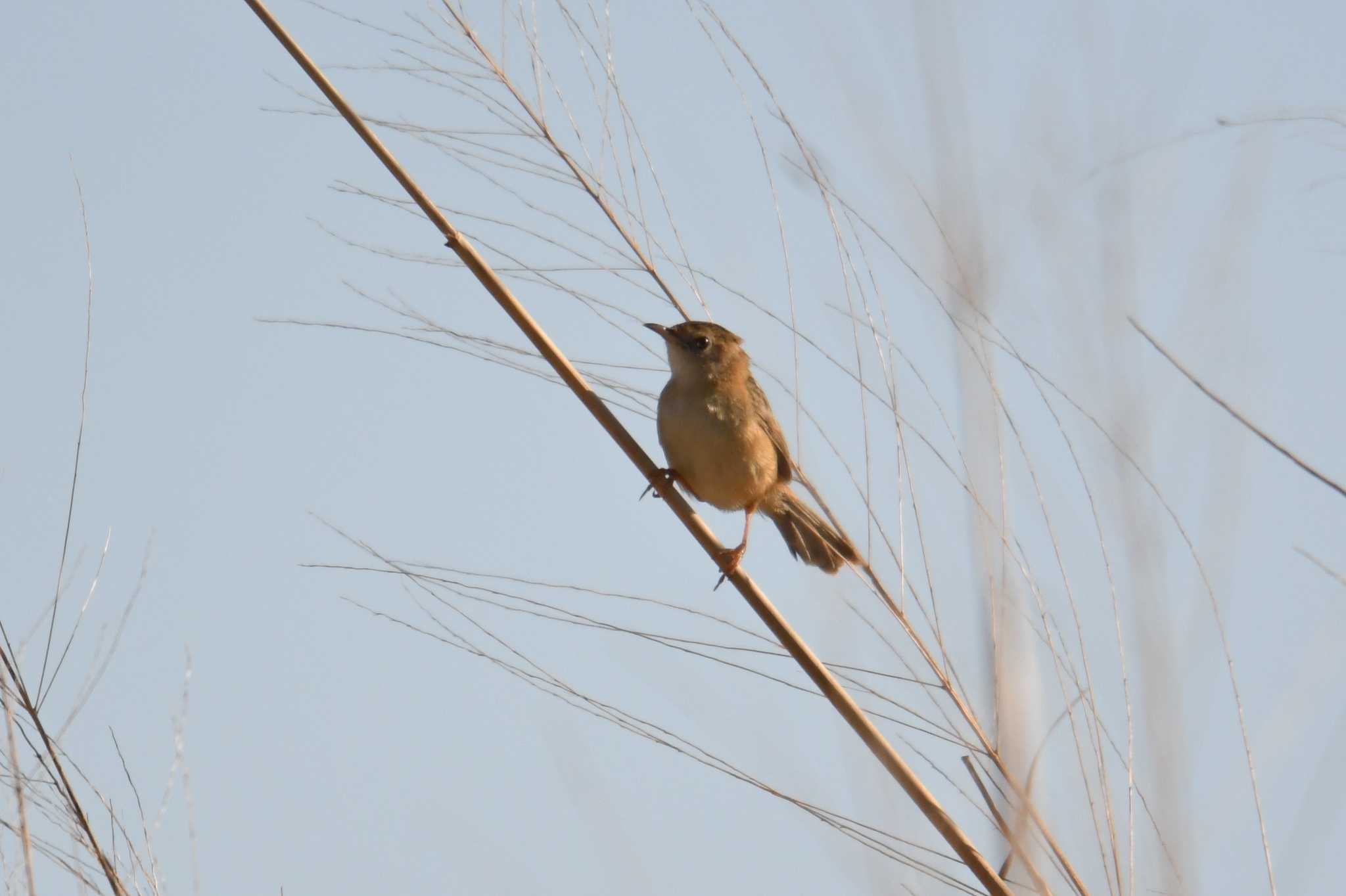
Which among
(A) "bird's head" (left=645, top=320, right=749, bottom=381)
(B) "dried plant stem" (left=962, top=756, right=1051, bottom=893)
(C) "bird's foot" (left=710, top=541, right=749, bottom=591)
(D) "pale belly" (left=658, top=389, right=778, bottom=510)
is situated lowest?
(B) "dried plant stem" (left=962, top=756, right=1051, bottom=893)

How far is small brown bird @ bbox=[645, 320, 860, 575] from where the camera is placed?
177 inches

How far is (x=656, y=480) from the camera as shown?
2812 mm

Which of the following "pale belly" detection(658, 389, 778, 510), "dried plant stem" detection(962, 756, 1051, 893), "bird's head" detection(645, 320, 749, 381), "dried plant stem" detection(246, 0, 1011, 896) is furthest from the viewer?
"bird's head" detection(645, 320, 749, 381)

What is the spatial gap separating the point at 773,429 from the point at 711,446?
380mm

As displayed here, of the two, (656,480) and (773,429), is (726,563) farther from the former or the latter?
(773,429)

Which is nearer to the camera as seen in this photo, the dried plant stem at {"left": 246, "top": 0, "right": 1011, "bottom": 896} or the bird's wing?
the dried plant stem at {"left": 246, "top": 0, "right": 1011, "bottom": 896}

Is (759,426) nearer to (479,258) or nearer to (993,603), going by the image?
(479,258)

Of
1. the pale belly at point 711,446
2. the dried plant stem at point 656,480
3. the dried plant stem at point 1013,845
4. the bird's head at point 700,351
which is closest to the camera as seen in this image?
the dried plant stem at point 1013,845

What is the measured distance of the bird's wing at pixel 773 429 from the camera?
476cm

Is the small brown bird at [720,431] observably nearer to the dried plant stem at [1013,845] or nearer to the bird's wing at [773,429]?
the bird's wing at [773,429]

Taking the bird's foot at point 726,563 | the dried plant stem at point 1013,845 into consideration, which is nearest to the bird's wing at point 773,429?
the bird's foot at point 726,563

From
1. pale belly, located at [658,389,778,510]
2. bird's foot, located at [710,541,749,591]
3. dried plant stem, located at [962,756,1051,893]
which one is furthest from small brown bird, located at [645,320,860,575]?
dried plant stem, located at [962,756,1051,893]

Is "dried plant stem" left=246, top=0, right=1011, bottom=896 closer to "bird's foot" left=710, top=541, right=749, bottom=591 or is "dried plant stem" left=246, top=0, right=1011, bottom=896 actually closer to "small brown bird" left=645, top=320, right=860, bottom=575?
"bird's foot" left=710, top=541, right=749, bottom=591

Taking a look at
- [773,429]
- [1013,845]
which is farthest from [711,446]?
[1013,845]
